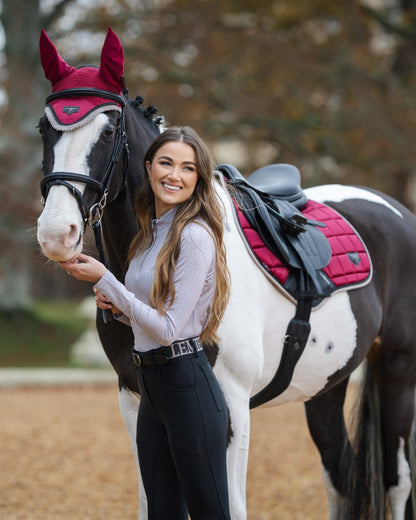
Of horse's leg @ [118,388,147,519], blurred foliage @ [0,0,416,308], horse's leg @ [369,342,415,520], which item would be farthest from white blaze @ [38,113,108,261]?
blurred foliage @ [0,0,416,308]

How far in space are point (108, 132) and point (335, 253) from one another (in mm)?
1138

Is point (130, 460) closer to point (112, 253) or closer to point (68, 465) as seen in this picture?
point (68, 465)

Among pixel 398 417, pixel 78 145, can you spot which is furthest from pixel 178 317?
pixel 398 417

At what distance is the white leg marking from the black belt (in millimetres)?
1615

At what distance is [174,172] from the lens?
1.98 m

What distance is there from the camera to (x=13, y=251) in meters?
10.9

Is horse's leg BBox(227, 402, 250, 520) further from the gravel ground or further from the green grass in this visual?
the green grass

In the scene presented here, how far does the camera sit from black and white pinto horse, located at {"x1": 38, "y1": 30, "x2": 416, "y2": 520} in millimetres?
2016

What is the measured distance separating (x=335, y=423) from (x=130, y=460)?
108 inches

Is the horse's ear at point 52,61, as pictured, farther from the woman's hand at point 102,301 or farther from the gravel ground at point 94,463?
the gravel ground at point 94,463

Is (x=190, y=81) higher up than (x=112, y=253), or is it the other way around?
(x=190, y=81)

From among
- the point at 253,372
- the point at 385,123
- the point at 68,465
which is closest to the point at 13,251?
the point at 68,465

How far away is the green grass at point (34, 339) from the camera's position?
10.8m

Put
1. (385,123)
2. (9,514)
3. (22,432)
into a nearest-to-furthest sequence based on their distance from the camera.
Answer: (9,514) < (22,432) < (385,123)
